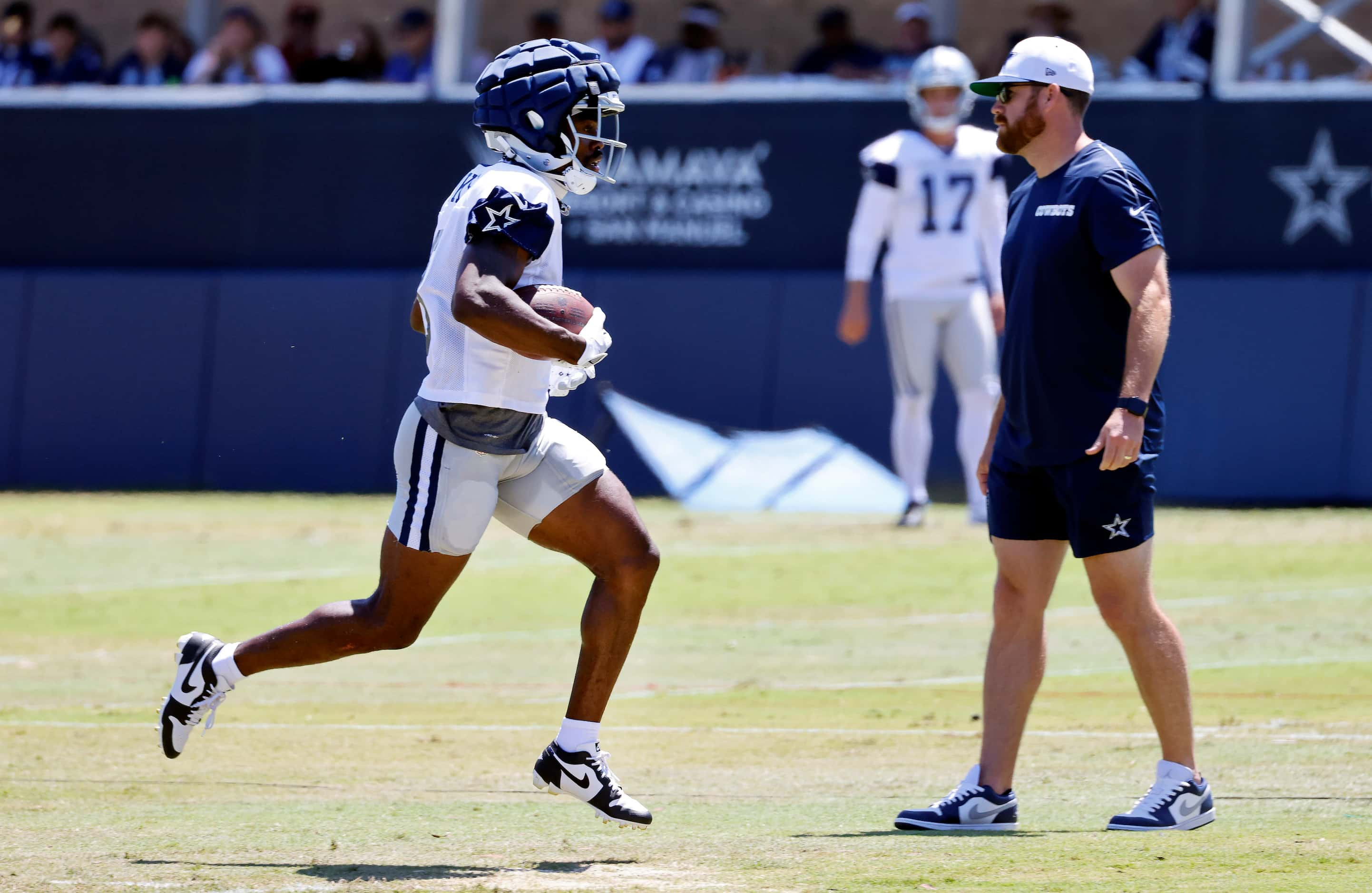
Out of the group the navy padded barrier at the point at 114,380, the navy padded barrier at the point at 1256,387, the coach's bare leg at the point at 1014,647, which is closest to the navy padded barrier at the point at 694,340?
the navy padded barrier at the point at 1256,387

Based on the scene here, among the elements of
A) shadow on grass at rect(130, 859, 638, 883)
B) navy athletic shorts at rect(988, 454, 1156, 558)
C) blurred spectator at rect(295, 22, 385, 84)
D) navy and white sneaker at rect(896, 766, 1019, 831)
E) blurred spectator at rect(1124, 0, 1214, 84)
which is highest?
blurred spectator at rect(1124, 0, 1214, 84)

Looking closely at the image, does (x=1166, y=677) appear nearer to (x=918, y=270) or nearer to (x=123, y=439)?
(x=918, y=270)

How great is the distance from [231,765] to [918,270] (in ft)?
25.8

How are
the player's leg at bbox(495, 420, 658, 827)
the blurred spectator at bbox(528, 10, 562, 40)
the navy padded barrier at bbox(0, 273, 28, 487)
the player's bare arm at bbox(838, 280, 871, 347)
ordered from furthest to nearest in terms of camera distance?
the blurred spectator at bbox(528, 10, 562, 40)
the navy padded barrier at bbox(0, 273, 28, 487)
the player's bare arm at bbox(838, 280, 871, 347)
the player's leg at bbox(495, 420, 658, 827)

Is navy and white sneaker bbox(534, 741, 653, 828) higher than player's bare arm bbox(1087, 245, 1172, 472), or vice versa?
player's bare arm bbox(1087, 245, 1172, 472)

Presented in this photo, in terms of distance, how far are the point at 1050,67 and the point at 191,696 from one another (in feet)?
10.3

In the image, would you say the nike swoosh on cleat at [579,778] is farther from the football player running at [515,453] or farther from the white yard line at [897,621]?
the white yard line at [897,621]

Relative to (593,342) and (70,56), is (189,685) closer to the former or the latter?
(593,342)

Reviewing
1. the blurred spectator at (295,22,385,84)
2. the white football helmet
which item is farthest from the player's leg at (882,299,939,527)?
the blurred spectator at (295,22,385,84)

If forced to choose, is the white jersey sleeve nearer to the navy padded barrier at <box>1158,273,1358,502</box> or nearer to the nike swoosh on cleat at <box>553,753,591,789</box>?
the navy padded barrier at <box>1158,273,1358,502</box>

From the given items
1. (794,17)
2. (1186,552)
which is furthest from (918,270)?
(794,17)

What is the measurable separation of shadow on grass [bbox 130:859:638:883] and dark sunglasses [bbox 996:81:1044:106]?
8.00 ft

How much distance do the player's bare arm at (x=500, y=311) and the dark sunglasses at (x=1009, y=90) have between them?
1474 millimetres

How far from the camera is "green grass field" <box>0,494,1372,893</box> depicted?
527 cm
